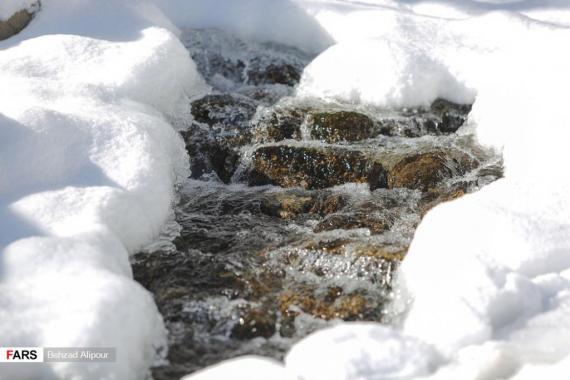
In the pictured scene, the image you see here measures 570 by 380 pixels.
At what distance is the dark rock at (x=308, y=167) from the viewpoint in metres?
4.09

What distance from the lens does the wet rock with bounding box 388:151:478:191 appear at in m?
3.96

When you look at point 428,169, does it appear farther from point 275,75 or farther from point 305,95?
point 275,75

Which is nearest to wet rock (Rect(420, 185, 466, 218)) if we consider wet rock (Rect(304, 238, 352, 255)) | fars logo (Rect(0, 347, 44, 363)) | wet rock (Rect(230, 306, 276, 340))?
wet rock (Rect(304, 238, 352, 255))

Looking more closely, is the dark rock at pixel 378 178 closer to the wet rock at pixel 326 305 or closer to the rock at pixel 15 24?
the wet rock at pixel 326 305

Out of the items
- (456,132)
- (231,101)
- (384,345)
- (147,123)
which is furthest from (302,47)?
(384,345)

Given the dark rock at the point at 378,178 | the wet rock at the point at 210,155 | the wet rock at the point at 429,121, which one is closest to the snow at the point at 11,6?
the wet rock at the point at 210,155

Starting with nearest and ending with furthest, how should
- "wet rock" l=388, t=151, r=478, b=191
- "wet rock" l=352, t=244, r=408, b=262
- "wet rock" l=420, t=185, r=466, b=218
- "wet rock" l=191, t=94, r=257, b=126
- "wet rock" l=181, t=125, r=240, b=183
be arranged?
"wet rock" l=352, t=244, r=408, b=262 → "wet rock" l=420, t=185, r=466, b=218 → "wet rock" l=388, t=151, r=478, b=191 → "wet rock" l=181, t=125, r=240, b=183 → "wet rock" l=191, t=94, r=257, b=126

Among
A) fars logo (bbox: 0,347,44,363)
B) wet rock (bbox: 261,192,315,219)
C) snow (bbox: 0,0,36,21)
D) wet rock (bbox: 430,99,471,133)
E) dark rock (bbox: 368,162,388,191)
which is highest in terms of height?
snow (bbox: 0,0,36,21)

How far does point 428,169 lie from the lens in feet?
13.1

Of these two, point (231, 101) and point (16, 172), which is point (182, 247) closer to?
point (16, 172)

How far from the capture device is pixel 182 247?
11.2 feet

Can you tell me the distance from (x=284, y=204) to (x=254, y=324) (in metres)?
Result: 1.10

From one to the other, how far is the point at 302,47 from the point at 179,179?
219cm

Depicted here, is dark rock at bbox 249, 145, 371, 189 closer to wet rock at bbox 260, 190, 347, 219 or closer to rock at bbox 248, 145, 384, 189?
rock at bbox 248, 145, 384, 189
